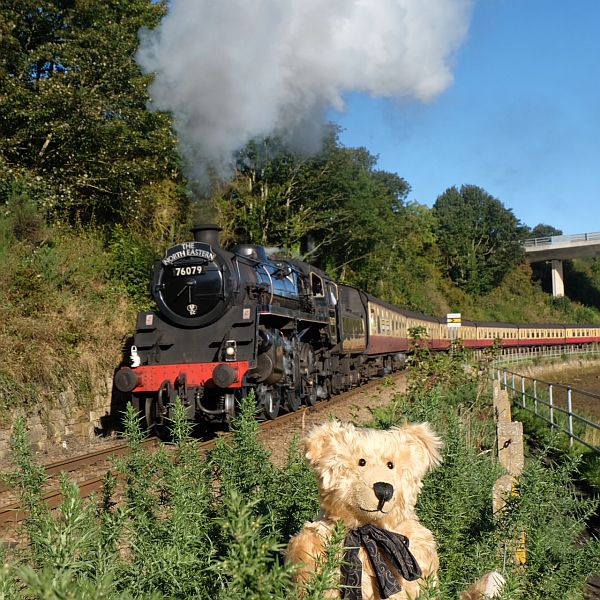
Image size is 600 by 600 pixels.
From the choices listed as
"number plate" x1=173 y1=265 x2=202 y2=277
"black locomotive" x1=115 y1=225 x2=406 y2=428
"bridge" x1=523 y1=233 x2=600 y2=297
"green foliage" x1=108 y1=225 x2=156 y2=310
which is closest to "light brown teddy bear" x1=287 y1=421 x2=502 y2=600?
"black locomotive" x1=115 y1=225 x2=406 y2=428

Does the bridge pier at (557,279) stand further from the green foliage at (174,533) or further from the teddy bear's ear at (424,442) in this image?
the teddy bear's ear at (424,442)

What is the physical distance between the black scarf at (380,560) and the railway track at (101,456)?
2.17 metres

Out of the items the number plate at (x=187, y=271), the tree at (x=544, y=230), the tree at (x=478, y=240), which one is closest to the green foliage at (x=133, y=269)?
the number plate at (x=187, y=271)

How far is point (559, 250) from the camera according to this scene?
206 ft

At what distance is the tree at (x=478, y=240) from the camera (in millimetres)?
62094

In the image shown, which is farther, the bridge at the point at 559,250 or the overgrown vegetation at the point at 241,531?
the bridge at the point at 559,250

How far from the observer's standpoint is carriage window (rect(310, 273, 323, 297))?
1478 cm

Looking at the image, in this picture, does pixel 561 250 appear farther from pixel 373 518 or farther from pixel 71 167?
pixel 373 518

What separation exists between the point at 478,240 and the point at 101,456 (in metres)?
60.8

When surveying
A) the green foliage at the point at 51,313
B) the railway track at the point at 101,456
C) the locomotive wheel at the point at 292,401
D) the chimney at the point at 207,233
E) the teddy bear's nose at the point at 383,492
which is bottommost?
the railway track at the point at 101,456

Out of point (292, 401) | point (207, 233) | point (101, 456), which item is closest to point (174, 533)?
point (101, 456)

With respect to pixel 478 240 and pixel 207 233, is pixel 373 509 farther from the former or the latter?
pixel 478 240

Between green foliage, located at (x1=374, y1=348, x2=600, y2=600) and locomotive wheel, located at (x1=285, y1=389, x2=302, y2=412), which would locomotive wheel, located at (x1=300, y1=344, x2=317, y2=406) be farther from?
green foliage, located at (x1=374, y1=348, x2=600, y2=600)

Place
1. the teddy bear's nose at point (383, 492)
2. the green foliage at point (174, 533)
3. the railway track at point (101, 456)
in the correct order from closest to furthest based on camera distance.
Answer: the green foliage at point (174, 533), the teddy bear's nose at point (383, 492), the railway track at point (101, 456)
